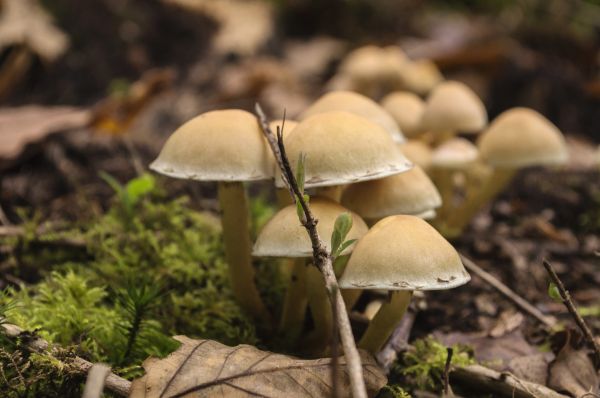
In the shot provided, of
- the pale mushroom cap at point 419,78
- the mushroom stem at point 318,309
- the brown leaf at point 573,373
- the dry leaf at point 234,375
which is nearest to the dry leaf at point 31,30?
the pale mushroom cap at point 419,78

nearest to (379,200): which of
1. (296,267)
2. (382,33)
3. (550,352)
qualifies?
(296,267)

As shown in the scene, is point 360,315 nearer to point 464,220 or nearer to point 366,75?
point 464,220

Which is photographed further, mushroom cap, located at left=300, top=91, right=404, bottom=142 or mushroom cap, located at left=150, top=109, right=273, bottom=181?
mushroom cap, located at left=300, top=91, right=404, bottom=142

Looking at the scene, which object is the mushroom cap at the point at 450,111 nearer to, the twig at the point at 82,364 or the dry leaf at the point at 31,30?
the twig at the point at 82,364

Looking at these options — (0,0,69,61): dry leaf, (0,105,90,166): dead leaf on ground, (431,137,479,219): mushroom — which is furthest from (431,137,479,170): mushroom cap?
(0,0,69,61): dry leaf

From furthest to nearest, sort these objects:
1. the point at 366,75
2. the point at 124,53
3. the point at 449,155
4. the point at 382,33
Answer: the point at 382,33 < the point at 124,53 < the point at 366,75 < the point at 449,155

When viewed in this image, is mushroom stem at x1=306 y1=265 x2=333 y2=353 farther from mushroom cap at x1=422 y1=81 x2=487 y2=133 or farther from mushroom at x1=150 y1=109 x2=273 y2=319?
mushroom cap at x1=422 y1=81 x2=487 y2=133

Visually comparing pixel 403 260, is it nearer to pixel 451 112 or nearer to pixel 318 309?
pixel 318 309
